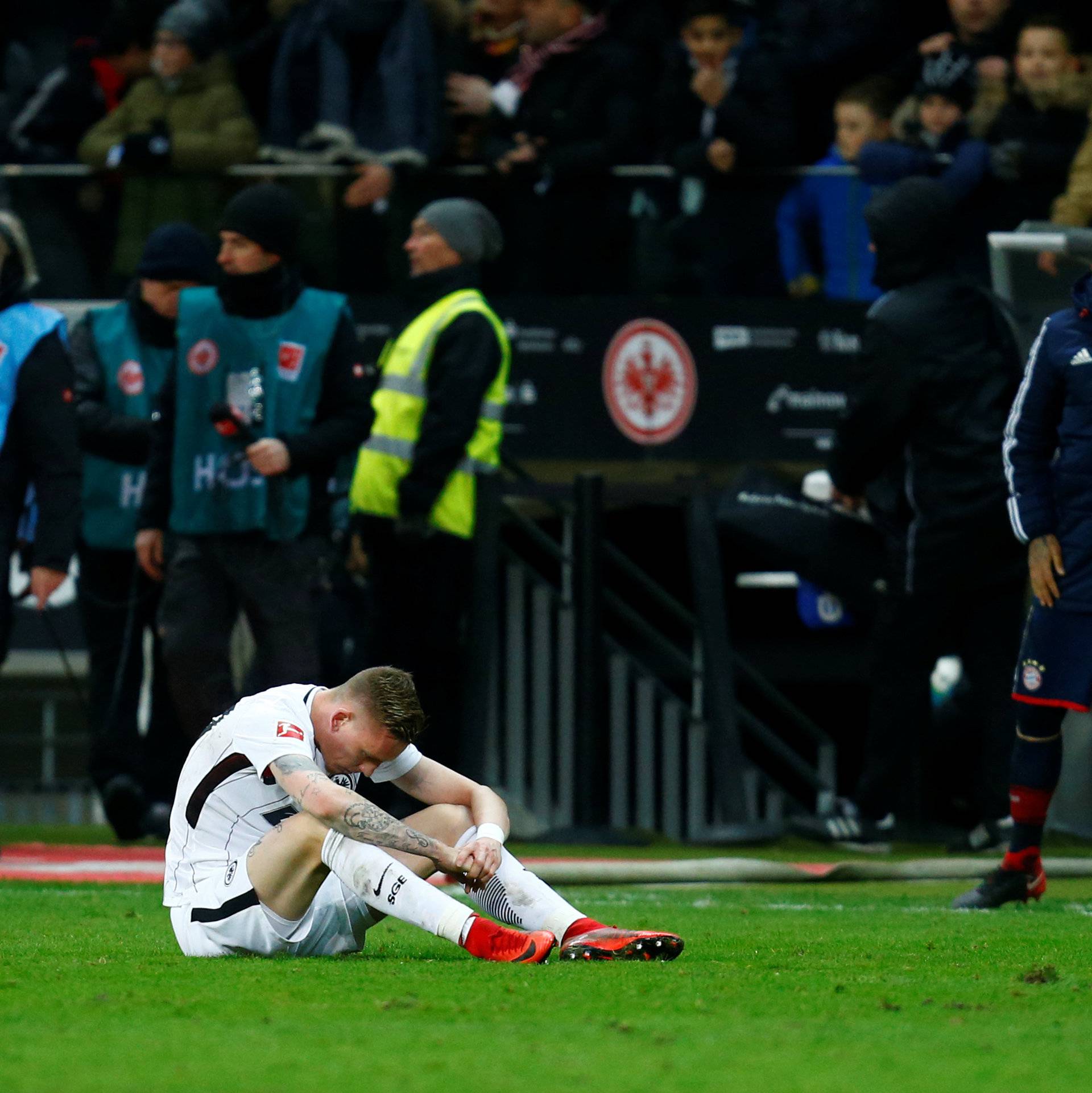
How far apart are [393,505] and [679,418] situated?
2751 millimetres

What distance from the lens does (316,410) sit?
30.5ft

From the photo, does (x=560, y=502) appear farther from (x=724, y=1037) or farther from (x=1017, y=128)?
(x=724, y=1037)

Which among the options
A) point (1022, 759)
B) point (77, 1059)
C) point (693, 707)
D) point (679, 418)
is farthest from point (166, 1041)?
point (679, 418)

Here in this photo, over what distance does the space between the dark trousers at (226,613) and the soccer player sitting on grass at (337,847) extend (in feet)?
11.0

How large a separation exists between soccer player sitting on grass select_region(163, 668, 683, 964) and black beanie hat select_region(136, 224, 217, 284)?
455 centimetres

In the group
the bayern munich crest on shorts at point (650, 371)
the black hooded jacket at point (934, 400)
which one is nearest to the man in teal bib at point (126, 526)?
the bayern munich crest on shorts at point (650, 371)

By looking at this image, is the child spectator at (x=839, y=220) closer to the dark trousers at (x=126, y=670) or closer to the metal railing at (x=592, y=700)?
the metal railing at (x=592, y=700)

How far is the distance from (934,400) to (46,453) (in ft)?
11.6

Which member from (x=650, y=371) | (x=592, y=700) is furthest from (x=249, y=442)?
(x=650, y=371)

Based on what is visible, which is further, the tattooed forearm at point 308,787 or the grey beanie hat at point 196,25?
the grey beanie hat at point 196,25

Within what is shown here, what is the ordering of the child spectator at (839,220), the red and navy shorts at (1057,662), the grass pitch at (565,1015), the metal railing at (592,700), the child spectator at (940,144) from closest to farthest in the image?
the grass pitch at (565,1015) < the red and navy shorts at (1057,662) < the metal railing at (592,700) < the child spectator at (940,144) < the child spectator at (839,220)

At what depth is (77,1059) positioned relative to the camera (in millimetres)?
3947

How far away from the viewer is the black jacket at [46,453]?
8.70 m

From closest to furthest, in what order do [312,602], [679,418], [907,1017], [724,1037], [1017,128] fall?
[724,1037], [907,1017], [312,602], [1017,128], [679,418]
